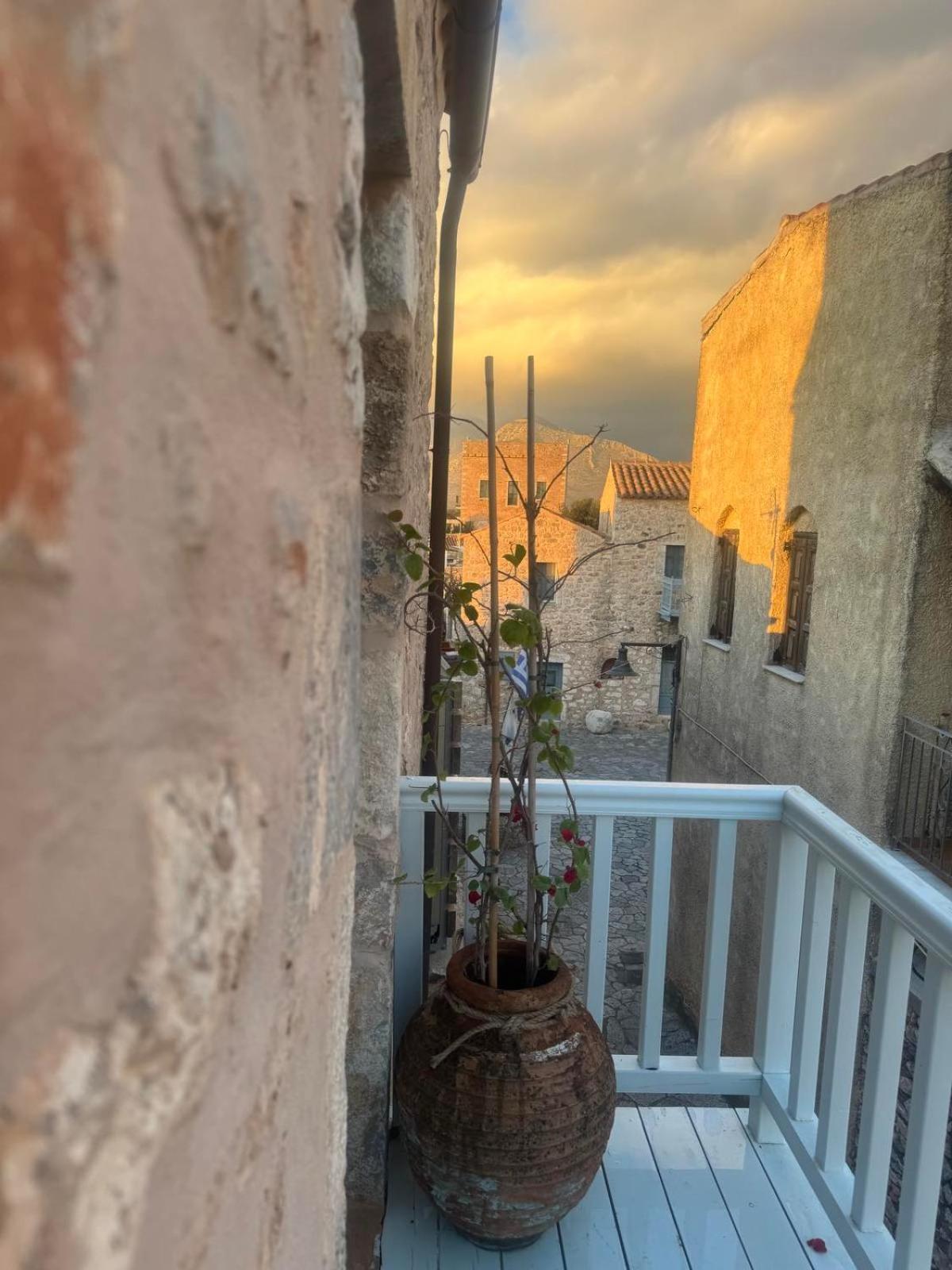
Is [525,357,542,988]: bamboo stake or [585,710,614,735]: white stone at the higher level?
[525,357,542,988]: bamboo stake

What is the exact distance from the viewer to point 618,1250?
1.60 m

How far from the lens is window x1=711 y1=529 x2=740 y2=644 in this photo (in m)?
9.01

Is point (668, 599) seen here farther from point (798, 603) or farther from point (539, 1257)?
point (539, 1257)

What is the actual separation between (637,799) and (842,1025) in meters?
0.56

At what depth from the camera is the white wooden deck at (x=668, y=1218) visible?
158 centimetres

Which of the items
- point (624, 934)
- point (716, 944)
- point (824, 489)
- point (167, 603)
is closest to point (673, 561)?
point (624, 934)

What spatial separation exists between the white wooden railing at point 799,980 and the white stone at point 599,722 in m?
13.7

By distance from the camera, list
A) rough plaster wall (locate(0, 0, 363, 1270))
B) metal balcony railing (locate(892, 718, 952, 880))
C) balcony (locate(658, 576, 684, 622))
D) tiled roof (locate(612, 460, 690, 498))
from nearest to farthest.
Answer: rough plaster wall (locate(0, 0, 363, 1270)) < metal balcony railing (locate(892, 718, 952, 880)) < tiled roof (locate(612, 460, 690, 498)) < balcony (locate(658, 576, 684, 622))

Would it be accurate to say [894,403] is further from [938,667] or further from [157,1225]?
[157,1225]

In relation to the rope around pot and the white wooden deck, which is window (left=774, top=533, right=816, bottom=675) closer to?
the white wooden deck

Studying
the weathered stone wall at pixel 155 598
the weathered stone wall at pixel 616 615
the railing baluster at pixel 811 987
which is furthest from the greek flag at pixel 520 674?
the weathered stone wall at pixel 616 615

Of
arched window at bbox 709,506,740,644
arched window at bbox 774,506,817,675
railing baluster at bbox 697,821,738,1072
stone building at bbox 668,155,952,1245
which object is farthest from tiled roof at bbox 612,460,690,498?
railing baluster at bbox 697,821,738,1072

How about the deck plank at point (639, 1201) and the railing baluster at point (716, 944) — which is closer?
the deck plank at point (639, 1201)

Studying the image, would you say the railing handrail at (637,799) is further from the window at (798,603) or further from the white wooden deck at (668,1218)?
the window at (798,603)
